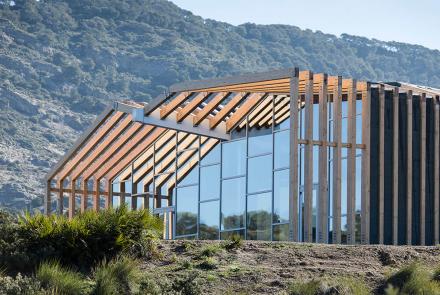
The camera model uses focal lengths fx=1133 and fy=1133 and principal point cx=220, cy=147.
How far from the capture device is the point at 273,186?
2873 centimetres

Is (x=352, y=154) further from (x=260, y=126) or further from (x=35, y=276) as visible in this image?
(x=35, y=276)

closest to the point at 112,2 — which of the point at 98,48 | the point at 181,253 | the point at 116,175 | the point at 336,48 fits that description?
the point at 98,48

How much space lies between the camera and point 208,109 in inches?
1180

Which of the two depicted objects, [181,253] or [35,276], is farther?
[181,253]

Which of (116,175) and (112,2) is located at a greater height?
(112,2)

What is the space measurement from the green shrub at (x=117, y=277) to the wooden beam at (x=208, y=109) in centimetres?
1283

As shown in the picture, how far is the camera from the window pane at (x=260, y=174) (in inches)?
1144

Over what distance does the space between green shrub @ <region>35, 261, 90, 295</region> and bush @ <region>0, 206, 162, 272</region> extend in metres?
0.77

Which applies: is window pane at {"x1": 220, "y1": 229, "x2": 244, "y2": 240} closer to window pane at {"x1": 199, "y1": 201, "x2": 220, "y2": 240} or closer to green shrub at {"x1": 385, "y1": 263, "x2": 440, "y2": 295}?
window pane at {"x1": 199, "y1": 201, "x2": 220, "y2": 240}

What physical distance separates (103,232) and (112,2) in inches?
5638

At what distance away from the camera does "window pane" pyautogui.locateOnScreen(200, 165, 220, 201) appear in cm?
3117

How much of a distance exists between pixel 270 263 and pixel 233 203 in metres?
12.7

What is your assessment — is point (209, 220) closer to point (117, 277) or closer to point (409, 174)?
point (409, 174)

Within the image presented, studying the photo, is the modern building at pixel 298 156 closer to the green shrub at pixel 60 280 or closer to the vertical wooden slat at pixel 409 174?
the vertical wooden slat at pixel 409 174
